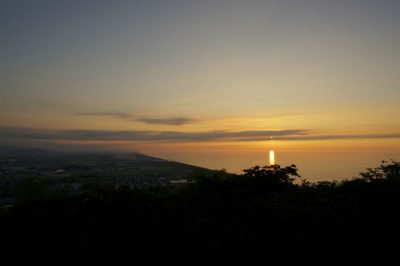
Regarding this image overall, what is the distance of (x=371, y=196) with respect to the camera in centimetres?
1582

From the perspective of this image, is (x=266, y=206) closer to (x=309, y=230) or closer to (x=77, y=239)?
(x=309, y=230)

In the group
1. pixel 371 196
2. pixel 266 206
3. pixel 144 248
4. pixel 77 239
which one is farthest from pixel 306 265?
pixel 77 239

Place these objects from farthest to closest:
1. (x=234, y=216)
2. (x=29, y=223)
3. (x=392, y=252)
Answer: (x=234, y=216), (x=29, y=223), (x=392, y=252)

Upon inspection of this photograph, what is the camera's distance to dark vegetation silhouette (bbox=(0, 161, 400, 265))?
11.0m

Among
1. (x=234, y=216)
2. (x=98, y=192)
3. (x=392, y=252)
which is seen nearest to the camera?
(x=392, y=252)

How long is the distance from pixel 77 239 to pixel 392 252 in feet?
38.1

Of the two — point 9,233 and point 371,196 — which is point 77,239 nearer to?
point 9,233

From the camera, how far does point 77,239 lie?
12445mm

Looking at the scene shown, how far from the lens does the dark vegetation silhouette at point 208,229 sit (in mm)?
11008

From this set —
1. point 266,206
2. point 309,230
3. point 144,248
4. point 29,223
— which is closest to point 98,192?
point 29,223

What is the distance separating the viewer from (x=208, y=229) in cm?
1260

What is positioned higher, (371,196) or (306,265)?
(371,196)

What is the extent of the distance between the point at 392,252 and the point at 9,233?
1469 cm

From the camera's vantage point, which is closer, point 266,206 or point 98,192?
point 266,206
